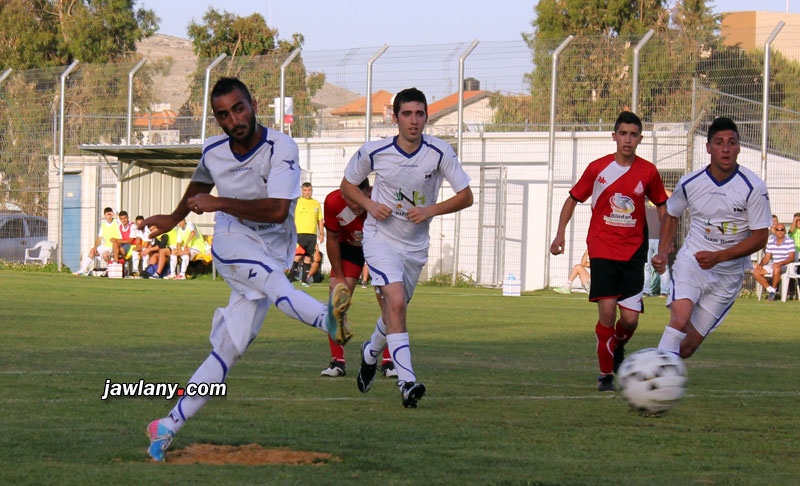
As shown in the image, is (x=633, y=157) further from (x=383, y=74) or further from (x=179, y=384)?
(x=383, y=74)

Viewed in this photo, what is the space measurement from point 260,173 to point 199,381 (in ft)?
3.91

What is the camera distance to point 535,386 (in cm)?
841

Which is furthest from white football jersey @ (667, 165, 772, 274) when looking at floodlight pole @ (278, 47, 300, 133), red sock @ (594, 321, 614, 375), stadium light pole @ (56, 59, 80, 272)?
stadium light pole @ (56, 59, 80, 272)

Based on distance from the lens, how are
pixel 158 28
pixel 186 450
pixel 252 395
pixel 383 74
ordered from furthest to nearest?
pixel 158 28, pixel 383 74, pixel 252 395, pixel 186 450

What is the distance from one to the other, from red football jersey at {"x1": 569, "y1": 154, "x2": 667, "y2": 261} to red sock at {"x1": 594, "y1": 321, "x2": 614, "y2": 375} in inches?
23.6

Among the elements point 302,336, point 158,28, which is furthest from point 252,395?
point 158,28

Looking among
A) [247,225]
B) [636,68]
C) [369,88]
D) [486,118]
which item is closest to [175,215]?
[247,225]

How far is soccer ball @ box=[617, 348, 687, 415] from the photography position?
6730 mm

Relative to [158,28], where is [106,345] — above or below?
below

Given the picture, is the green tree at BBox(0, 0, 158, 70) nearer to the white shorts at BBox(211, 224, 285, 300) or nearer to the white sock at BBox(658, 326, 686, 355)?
the white sock at BBox(658, 326, 686, 355)

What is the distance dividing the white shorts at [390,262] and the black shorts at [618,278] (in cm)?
171

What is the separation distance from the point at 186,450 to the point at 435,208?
2.83 m

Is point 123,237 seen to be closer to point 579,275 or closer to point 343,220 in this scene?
point 579,275

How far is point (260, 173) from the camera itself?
5.90 m
